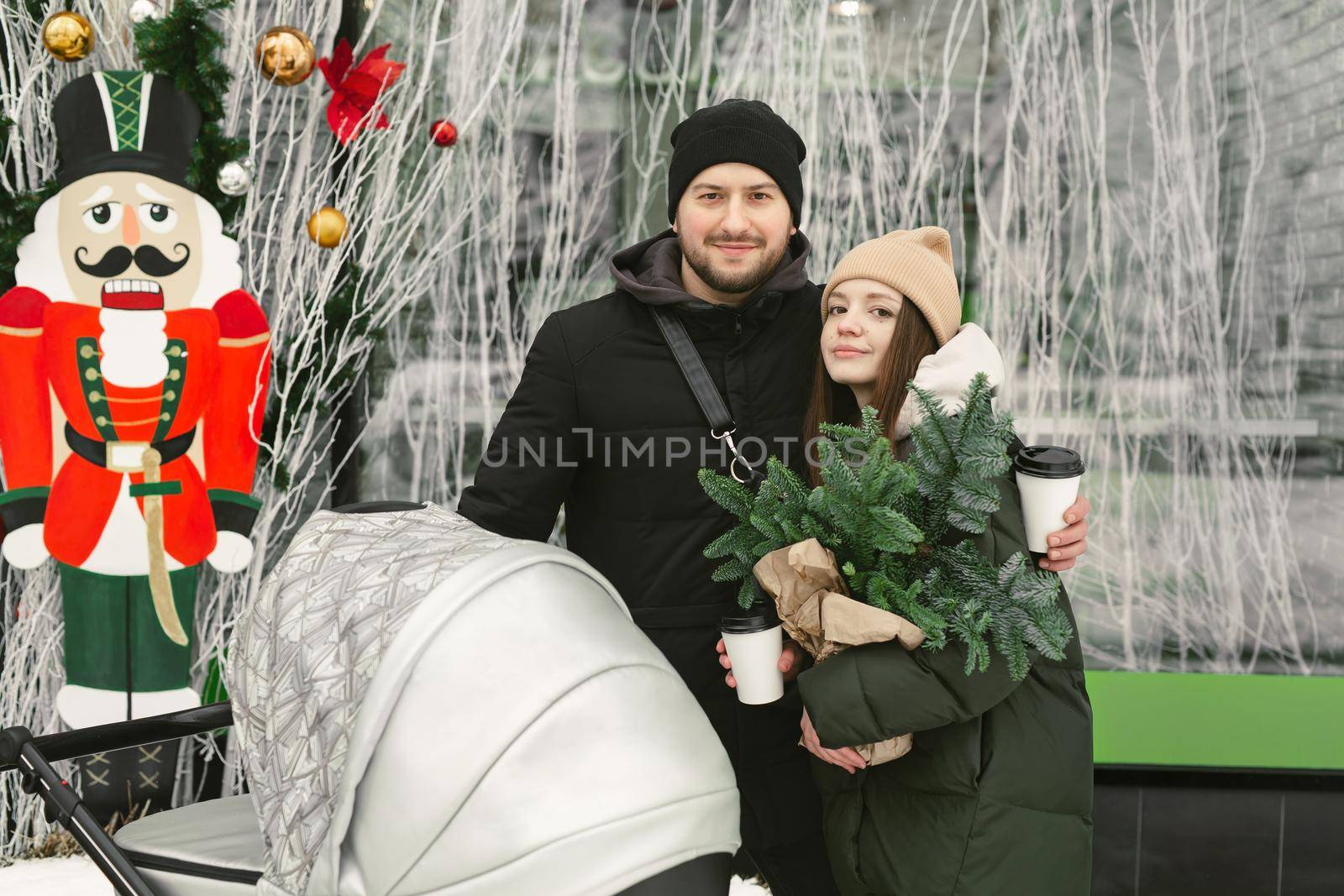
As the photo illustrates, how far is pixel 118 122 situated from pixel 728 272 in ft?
5.68

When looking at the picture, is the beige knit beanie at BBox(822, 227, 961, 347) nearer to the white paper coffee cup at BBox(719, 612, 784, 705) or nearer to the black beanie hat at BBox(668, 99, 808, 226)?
the black beanie hat at BBox(668, 99, 808, 226)

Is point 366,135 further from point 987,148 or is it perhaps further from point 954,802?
point 954,802

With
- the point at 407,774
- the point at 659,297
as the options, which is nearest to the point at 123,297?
the point at 659,297

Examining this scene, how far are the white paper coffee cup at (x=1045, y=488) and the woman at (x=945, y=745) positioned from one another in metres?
0.02

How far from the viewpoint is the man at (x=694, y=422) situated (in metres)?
1.88

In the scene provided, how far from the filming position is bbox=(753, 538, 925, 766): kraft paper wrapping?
4.37ft

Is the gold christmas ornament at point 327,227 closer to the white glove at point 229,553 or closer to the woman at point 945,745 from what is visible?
the white glove at point 229,553

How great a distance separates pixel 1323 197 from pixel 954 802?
2.52 meters

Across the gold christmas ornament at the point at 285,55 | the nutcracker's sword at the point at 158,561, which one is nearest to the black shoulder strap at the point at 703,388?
the gold christmas ornament at the point at 285,55

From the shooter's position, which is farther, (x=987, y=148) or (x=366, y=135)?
(x=987, y=148)

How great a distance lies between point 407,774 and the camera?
1.13 metres

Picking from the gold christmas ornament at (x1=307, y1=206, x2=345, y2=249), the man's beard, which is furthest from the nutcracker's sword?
the man's beard

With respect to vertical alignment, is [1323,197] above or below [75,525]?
above

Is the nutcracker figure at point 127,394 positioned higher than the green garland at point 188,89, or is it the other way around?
the green garland at point 188,89
